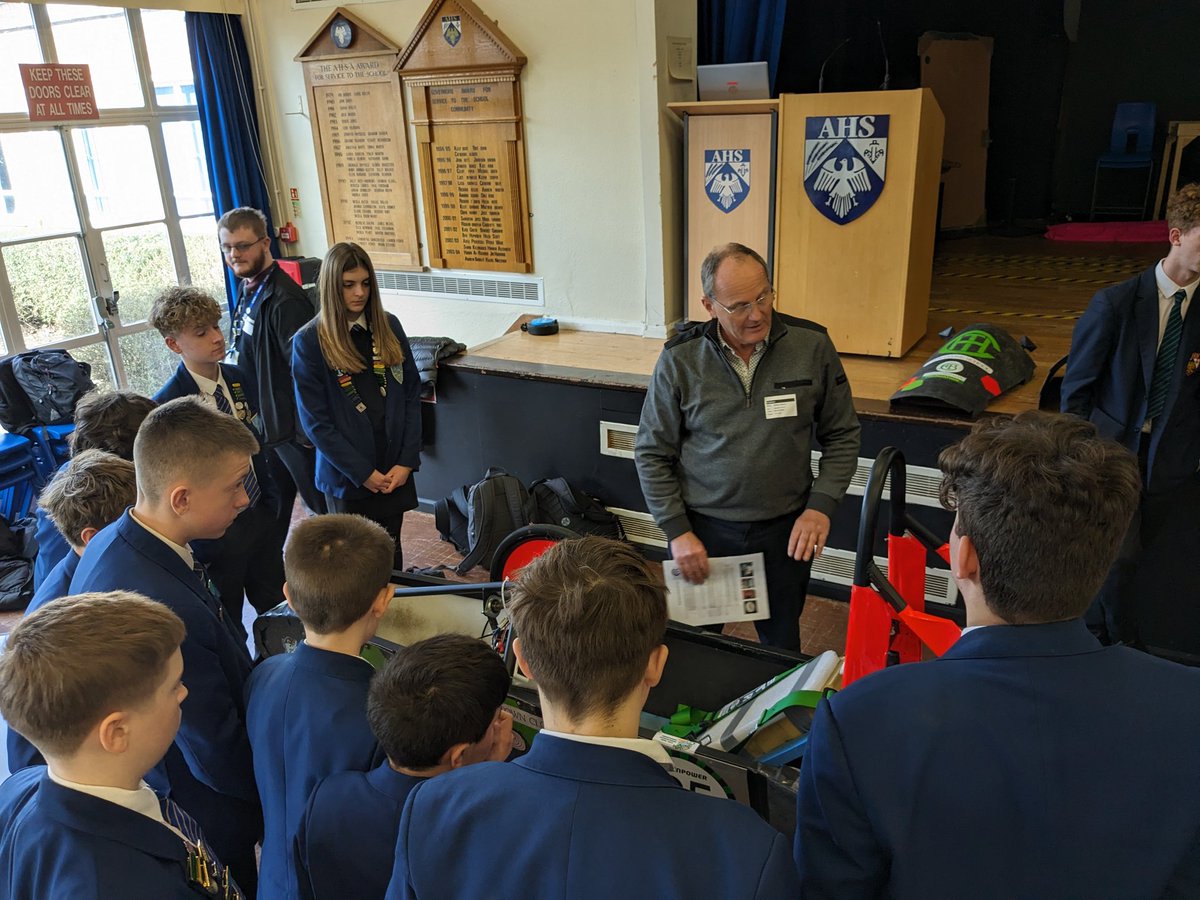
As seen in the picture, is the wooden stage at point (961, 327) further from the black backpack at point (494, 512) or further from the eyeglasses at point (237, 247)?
the eyeglasses at point (237, 247)

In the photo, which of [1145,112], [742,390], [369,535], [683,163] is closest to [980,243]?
[1145,112]

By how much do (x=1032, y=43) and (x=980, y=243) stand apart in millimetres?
2464

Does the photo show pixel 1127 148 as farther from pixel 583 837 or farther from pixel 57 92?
pixel 583 837

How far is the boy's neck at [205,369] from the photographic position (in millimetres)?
2746

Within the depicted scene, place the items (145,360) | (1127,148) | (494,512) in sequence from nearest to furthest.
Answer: (494,512)
(145,360)
(1127,148)

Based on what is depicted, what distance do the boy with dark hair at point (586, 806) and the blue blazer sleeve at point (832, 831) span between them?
117 millimetres

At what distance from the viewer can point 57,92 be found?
4.77 metres

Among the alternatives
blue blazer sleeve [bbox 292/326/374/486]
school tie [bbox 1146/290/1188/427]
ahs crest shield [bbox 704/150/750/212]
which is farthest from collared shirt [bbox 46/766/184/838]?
ahs crest shield [bbox 704/150/750/212]

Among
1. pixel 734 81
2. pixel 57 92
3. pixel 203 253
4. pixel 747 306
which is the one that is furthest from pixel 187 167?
pixel 747 306

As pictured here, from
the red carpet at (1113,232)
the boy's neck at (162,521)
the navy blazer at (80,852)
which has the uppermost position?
the boy's neck at (162,521)

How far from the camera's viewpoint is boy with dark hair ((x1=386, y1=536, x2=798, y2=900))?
2.65ft

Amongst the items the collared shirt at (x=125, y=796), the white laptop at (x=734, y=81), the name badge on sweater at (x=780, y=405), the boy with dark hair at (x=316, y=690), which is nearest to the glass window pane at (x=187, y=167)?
the white laptop at (x=734, y=81)

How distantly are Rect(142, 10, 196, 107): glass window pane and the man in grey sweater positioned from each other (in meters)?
4.76

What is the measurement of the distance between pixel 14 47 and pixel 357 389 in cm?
365
